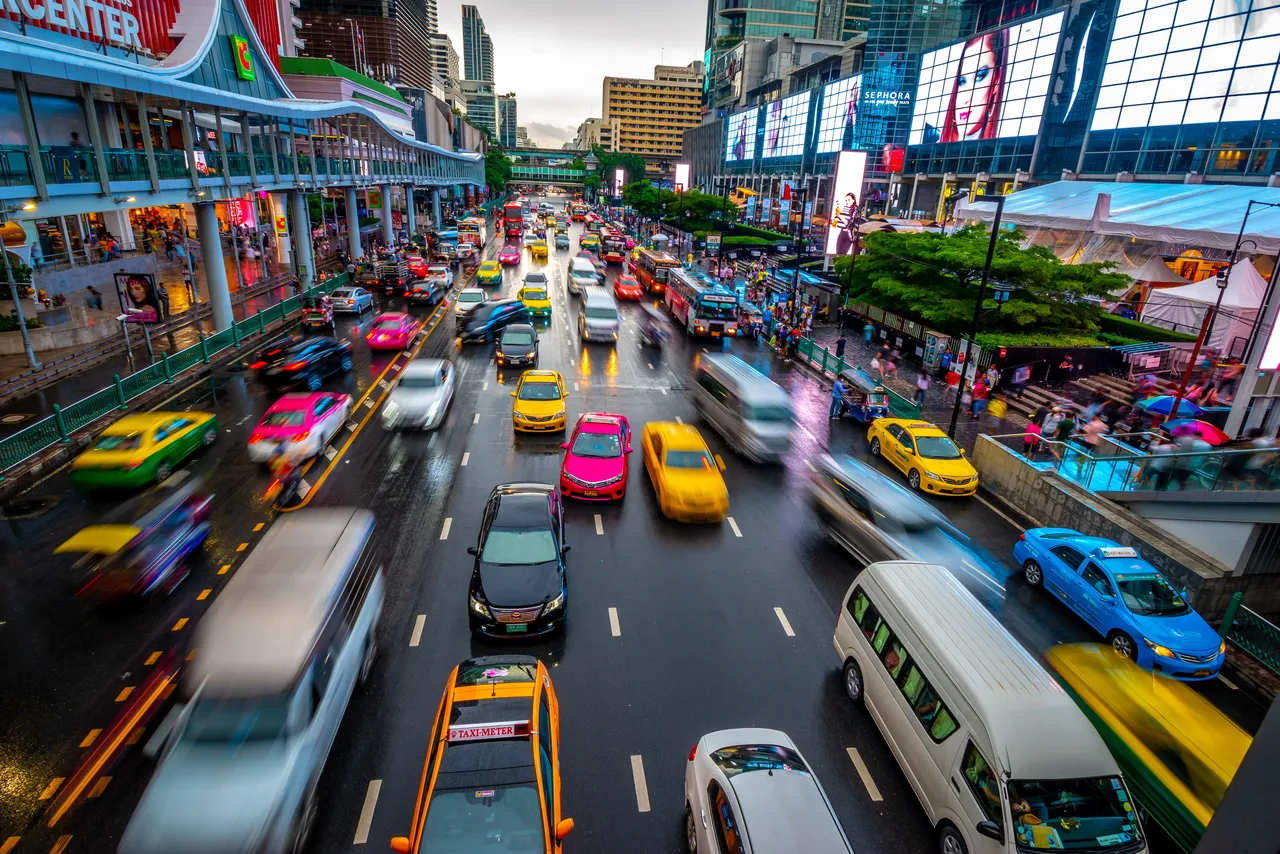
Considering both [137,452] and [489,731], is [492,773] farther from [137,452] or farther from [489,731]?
[137,452]

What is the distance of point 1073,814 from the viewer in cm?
698

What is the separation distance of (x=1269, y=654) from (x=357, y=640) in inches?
627

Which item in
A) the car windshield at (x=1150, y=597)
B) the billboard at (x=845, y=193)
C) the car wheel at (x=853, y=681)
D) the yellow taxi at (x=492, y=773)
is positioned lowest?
the car wheel at (x=853, y=681)

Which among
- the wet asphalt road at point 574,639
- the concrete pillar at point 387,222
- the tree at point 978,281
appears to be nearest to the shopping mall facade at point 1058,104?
the tree at point 978,281

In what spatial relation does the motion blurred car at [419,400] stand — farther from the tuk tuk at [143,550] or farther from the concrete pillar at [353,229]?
the concrete pillar at [353,229]

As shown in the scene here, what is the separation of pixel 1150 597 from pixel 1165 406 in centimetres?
1324

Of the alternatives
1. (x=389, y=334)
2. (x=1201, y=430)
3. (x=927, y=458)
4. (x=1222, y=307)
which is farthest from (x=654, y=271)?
(x=1201, y=430)

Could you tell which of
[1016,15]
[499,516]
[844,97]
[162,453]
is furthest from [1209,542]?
[844,97]

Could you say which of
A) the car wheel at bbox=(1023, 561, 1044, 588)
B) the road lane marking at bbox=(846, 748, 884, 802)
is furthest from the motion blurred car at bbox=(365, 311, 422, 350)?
the road lane marking at bbox=(846, 748, 884, 802)

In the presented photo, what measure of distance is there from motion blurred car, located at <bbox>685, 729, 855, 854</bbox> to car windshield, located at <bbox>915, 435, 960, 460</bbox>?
Answer: 42.0 ft

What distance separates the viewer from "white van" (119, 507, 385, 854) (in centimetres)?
662

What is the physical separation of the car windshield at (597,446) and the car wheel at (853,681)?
808cm

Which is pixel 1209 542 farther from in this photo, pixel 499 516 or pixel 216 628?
pixel 216 628

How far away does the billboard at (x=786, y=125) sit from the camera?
95688 mm
